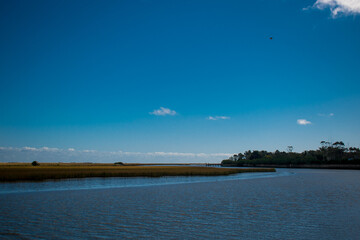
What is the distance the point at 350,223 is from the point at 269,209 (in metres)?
6.05

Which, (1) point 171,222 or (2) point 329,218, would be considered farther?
(2) point 329,218

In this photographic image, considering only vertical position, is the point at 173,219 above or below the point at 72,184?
below

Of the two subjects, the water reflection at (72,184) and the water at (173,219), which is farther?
the water reflection at (72,184)

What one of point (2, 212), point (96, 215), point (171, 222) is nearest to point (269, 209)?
point (171, 222)

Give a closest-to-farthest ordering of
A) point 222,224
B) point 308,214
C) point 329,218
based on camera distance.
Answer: point 222,224 → point 329,218 → point 308,214

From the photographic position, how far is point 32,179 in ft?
155

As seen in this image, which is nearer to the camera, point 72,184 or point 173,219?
point 173,219

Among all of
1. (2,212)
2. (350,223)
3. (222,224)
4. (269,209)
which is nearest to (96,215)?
(2,212)

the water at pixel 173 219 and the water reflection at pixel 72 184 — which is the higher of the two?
the water reflection at pixel 72 184

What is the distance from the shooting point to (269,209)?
22.5 metres

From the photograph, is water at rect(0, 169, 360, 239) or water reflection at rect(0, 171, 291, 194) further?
water reflection at rect(0, 171, 291, 194)

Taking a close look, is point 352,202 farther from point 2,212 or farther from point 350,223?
point 2,212

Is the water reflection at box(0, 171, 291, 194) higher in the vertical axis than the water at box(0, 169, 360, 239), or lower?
higher

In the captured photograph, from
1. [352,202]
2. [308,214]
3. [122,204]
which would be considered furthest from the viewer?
[352,202]
